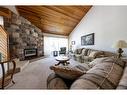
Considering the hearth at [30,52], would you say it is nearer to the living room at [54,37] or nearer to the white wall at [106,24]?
the living room at [54,37]

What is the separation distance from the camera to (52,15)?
6.59 meters

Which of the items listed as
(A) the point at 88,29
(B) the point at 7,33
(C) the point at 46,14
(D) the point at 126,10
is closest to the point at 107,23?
(D) the point at 126,10

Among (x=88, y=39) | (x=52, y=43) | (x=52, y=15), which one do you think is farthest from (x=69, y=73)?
(x=52, y=43)

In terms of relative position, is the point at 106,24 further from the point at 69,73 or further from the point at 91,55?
the point at 69,73

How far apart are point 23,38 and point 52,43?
10.7 ft

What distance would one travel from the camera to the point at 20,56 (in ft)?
21.3

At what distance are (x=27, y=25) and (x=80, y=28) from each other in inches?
137

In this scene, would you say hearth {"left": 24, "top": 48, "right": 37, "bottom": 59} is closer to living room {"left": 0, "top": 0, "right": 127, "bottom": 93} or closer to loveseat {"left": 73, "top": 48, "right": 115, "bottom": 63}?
living room {"left": 0, "top": 0, "right": 127, "bottom": 93}

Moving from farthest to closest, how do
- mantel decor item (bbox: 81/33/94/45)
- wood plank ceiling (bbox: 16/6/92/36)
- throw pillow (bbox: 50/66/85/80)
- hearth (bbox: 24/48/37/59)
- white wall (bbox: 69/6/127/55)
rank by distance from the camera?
hearth (bbox: 24/48/37/59)
mantel decor item (bbox: 81/33/94/45)
wood plank ceiling (bbox: 16/6/92/36)
white wall (bbox: 69/6/127/55)
throw pillow (bbox: 50/66/85/80)

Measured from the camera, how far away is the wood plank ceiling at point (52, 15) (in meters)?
5.92

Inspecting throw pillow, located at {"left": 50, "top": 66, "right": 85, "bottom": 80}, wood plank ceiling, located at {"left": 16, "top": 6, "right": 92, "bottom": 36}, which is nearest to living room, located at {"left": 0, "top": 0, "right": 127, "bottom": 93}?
wood plank ceiling, located at {"left": 16, "top": 6, "right": 92, "bottom": 36}

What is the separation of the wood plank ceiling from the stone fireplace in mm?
415

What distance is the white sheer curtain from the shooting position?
929cm

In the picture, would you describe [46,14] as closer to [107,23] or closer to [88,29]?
[88,29]
